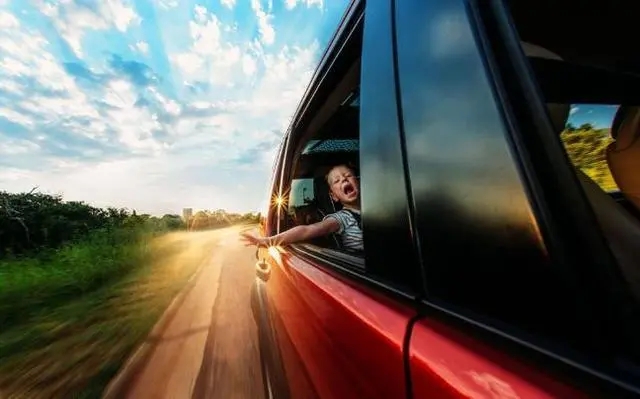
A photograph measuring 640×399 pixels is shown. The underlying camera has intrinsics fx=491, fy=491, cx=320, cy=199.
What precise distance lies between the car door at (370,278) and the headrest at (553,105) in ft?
1.04

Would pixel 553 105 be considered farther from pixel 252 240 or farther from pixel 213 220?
pixel 213 220

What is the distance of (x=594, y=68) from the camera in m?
1.38

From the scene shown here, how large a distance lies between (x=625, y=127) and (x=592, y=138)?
0.92ft

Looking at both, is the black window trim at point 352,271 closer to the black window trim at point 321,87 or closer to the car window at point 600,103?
the black window trim at point 321,87

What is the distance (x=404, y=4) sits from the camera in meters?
1.09

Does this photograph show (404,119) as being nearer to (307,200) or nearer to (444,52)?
(444,52)

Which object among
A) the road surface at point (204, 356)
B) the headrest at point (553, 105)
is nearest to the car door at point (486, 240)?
the headrest at point (553, 105)

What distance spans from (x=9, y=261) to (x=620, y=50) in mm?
15865

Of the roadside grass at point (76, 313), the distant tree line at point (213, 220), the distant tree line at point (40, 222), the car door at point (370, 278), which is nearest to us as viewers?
the car door at point (370, 278)

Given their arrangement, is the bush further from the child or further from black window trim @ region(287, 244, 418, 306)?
black window trim @ region(287, 244, 418, 306)

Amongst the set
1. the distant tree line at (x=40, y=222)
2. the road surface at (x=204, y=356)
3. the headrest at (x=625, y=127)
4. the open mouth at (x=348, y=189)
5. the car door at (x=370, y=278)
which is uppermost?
the distant tree line at (x=40, y=222)

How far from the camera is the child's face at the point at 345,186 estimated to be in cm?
286

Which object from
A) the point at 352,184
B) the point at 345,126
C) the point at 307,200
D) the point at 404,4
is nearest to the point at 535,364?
the point at 404,4

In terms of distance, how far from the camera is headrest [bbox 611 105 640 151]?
4.38 feet
